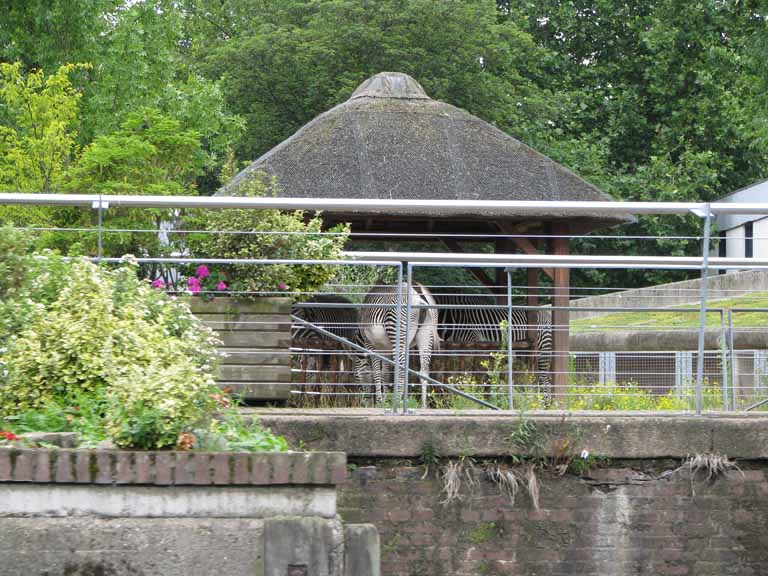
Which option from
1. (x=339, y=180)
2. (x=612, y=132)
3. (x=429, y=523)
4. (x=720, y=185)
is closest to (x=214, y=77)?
(x=612, y=132)

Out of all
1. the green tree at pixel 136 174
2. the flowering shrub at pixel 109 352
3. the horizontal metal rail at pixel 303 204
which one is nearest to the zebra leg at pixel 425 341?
the horizontal metal rail at pixel 303 204

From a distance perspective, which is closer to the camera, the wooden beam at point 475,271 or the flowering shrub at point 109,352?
the flowering shrub at point 109,352

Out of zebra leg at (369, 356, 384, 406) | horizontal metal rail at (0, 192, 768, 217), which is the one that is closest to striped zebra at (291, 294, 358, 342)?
zebra leg at (369, 356, 384, 406)

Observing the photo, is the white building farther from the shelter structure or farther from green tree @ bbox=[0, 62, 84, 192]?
green tree @ bbox=[0, 62, 84, 192]

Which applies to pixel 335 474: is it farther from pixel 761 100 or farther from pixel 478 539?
pixel 761 100

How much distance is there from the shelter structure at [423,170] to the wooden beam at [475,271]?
19 millimetres

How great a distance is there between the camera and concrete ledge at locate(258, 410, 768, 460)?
305 inches

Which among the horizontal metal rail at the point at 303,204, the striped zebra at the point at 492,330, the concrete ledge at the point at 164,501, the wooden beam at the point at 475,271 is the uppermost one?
the wooden beam at the point at 475,271

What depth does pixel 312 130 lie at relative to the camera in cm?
1395

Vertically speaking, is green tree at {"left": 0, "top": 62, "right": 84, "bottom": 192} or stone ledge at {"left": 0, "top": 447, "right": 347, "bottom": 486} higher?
green tree at {"left": 0, "top": 62, "right": 84, "bottom": 192}

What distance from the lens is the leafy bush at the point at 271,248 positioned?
8398mm

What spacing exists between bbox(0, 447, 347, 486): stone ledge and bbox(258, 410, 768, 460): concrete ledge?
8.51ft

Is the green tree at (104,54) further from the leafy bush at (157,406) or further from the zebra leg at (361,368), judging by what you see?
the leafy bush at (157,406)

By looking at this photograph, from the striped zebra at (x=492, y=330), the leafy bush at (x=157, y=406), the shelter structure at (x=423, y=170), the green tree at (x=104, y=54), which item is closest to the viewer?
the leafy bush at (x=157, y=406)
